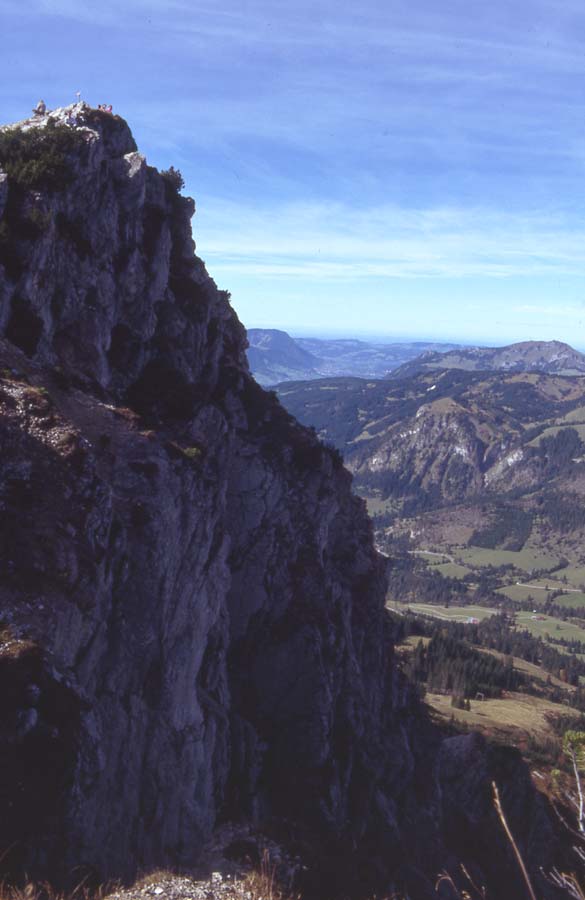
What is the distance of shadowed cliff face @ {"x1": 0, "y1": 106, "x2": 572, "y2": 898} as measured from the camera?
21.5 metres

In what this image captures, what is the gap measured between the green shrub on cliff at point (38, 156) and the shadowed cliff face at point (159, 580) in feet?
0.84

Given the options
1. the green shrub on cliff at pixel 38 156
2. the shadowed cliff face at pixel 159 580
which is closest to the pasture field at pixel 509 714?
the shadowed cliff face at pixel 159 580

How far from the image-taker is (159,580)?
97.5 ft

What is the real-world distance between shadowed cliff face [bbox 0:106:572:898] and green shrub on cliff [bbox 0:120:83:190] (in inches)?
10.0

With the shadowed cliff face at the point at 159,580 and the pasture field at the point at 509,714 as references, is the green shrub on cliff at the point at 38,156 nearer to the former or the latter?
the shadowed cliff face at the point at 159,580

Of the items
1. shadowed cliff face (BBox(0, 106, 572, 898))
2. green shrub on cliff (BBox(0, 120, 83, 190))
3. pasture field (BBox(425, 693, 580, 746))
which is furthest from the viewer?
pasture field (BBox(425, 693, 580, 746))

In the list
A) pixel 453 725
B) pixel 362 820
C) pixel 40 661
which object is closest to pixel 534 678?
pixel 453 725

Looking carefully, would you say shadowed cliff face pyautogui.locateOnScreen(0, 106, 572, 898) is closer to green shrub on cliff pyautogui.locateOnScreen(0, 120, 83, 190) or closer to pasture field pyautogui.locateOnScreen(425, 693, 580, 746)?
green shrub on cliff pyautogui.locateOnScreen(0, 120, 83, 190)

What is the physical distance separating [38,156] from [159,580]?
91.2 feet

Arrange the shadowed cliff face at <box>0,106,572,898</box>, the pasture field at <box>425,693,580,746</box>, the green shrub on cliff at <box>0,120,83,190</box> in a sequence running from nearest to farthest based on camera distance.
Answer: the shadowed cliff face at <box>0,106,572,898</box>
the green shrub on cliff at <box>0,120,83,190</box>
the pasture field at <box>425,693,580,746</box>

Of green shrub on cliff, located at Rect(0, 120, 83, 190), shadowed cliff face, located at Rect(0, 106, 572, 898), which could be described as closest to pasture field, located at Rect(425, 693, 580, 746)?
shadowed cliff face, located at Rect(0, 106, 572, 898)

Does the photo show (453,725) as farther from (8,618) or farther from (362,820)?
(8,618)

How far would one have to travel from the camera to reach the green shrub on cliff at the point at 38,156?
122ft

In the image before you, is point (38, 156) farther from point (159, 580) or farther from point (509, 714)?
point (509, 714)
